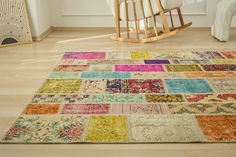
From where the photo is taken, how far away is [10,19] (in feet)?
12.2

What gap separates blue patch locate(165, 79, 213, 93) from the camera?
230 cm

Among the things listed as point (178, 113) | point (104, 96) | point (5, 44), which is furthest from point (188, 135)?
point (5, 44)

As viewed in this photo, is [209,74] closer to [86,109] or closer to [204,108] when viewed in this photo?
[204,108]

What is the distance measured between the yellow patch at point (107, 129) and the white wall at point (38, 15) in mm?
2337

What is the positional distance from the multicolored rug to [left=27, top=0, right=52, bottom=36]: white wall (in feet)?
3.34

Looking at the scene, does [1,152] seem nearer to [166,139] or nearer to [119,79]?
[166,139]

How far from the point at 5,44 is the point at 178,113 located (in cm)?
248

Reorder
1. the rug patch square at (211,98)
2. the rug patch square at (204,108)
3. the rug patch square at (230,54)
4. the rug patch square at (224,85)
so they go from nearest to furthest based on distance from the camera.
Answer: the rug patch square at (204,108) → the rug patch square at (211,98) → the rug patch square at (224,85) → the rug patch square at (230,54)

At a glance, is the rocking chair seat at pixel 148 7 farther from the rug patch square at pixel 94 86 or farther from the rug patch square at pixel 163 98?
the rug patch square at pixel 163 98

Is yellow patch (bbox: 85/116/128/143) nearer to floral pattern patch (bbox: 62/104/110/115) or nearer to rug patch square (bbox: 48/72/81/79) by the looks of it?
floral pattern patch (bbox: 62/104/110/115)

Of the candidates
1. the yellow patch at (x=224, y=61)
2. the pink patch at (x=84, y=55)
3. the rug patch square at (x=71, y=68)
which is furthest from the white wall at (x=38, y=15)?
the yellow patch at (x=224, y=61)

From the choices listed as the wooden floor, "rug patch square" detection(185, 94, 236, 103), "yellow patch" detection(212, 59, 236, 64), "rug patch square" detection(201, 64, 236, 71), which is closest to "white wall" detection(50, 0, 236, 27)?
the wooden floor

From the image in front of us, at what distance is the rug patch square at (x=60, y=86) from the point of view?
2.32m

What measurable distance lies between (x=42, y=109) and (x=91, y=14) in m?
2.68
